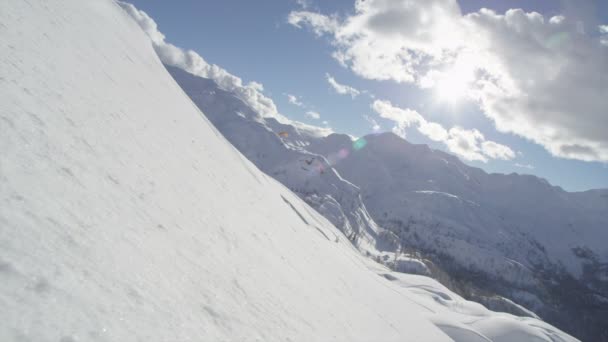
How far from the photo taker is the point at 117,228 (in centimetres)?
450

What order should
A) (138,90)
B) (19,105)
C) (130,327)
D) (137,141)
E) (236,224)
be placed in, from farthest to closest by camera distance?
(138,90) < (236,224) < (137,141) < (19,105) < (130,327)

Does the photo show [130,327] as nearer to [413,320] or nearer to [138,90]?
[138,90]

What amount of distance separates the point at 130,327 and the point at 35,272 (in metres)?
1.01

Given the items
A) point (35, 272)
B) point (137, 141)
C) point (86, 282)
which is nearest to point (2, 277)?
point (35, 272)

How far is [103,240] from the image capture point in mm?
4008

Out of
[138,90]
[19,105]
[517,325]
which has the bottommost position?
[19,105]

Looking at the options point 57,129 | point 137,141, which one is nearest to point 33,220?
point 57,129

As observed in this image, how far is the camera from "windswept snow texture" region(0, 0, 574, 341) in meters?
3.01

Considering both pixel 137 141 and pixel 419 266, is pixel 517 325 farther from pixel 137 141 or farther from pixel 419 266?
pixel 419 266

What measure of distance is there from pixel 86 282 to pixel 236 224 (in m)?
5.81

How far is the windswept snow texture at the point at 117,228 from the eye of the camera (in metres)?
3.01

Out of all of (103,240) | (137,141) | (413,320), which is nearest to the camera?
(103,240)

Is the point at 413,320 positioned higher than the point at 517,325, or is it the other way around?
the point at 517,325

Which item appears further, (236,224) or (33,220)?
(236,224)
